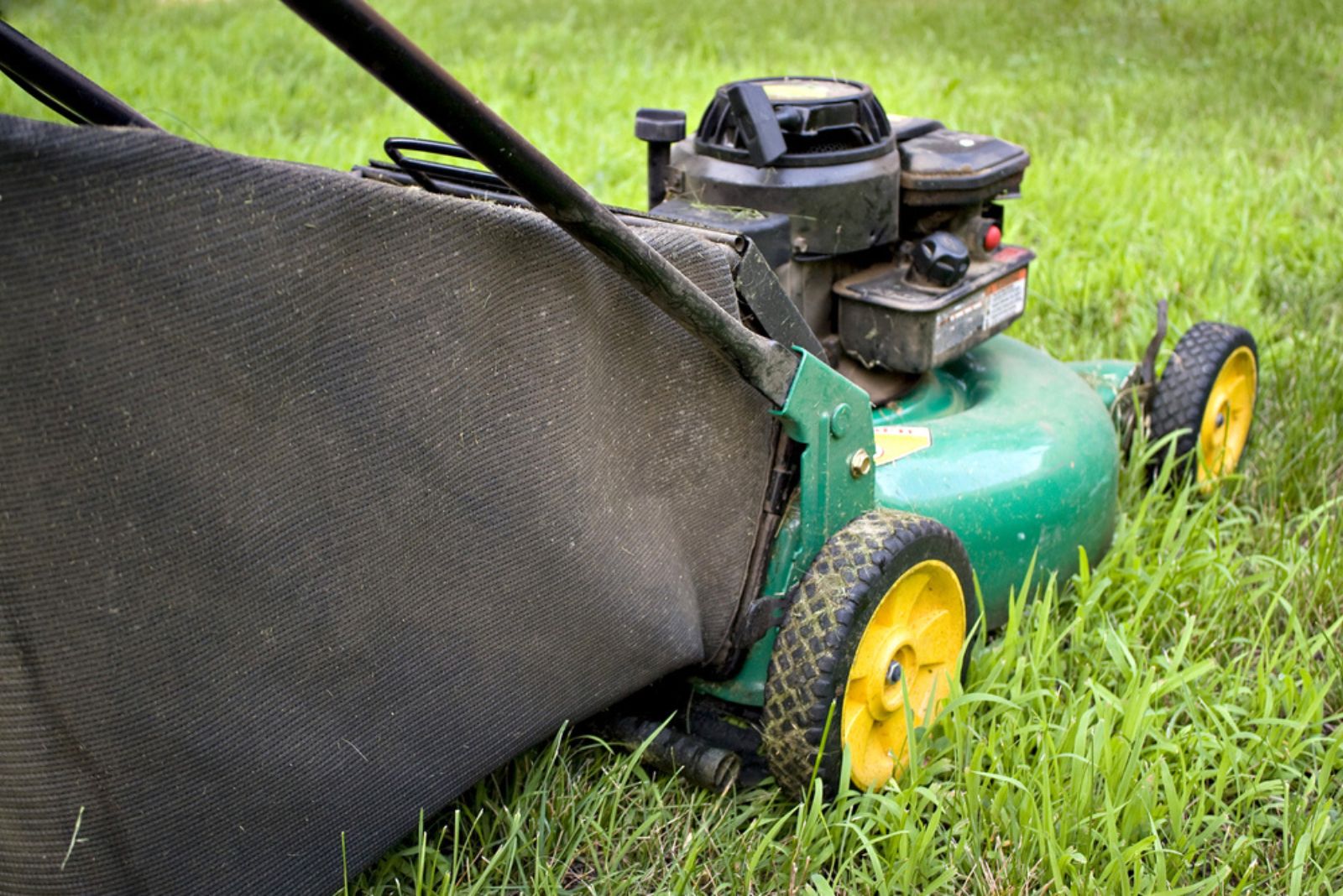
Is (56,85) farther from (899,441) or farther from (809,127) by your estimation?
(899,441)

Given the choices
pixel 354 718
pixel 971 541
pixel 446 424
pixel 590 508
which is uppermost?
pixel 446 424

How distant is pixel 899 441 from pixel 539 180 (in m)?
0.84

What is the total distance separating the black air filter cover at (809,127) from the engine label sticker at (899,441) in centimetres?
35

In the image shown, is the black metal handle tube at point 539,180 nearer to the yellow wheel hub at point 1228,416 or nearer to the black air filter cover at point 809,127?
the black air filter cover at point 809,127

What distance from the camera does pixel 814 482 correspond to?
4.59ft

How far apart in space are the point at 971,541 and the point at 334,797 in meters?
0.86

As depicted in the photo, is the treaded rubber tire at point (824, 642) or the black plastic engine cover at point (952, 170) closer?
the treaded rubber tire at point (824, 642)

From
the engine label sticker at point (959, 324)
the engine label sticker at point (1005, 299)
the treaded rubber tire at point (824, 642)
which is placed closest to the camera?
the treaded rubber tire at point (824, 642)

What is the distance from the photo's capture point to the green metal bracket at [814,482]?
53.4 inches

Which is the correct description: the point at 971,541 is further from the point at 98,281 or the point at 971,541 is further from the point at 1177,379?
the point at 98,281

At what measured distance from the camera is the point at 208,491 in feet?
3.13

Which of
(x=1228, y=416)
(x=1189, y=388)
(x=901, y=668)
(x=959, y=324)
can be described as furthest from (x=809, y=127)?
(x=1228, y=416)

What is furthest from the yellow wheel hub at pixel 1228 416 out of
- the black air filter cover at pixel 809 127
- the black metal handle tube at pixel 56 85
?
the black metal handle tube at pixel 56 85

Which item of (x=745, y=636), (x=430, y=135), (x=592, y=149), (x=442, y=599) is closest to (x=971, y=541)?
(x=745, y=636)
